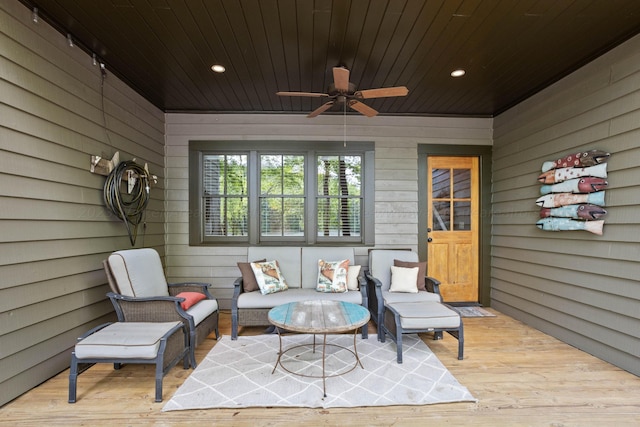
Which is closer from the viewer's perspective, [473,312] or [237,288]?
[237,288]

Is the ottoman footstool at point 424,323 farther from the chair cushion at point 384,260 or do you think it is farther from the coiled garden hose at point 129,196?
the coiled garden hose at point 129,196

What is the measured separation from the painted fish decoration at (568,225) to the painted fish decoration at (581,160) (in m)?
0.56

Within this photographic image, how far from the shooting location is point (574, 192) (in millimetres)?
2943

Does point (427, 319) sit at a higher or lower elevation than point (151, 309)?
lower

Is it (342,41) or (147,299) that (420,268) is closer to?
(342,41)

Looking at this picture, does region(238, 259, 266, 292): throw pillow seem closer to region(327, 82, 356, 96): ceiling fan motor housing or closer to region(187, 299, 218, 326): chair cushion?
region(187, 299, 218, 326): chair cushion

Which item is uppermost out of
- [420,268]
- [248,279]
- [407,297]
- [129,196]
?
[129,196]

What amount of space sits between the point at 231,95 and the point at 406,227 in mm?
3041

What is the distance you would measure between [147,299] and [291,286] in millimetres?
1650

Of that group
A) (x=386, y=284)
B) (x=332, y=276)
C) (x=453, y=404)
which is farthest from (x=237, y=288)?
(x=453, y=404)

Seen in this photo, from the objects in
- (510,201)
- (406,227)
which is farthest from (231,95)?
(510,201)

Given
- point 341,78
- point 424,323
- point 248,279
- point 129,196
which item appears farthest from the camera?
point 248,279

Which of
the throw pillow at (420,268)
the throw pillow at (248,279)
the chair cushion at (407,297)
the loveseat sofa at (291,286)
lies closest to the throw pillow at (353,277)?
the loveseat sofa at (291,286)

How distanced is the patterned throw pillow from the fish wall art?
92.6 inches
